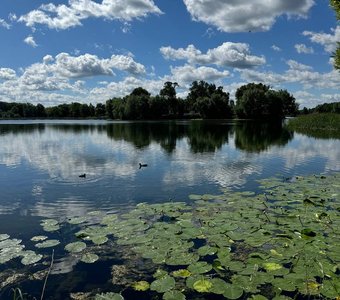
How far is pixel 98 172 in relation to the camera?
2095cm

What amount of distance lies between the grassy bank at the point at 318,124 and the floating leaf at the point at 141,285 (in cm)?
5011

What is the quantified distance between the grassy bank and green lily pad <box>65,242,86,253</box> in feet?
161

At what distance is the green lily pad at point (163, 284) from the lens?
6.54 meters

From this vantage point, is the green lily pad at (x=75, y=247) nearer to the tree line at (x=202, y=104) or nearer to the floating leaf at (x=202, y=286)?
the floating leaf at (x=202, y=286)

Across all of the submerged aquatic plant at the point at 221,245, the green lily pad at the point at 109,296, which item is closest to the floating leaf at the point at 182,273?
the submerged aquatic plant at the point at 221,245

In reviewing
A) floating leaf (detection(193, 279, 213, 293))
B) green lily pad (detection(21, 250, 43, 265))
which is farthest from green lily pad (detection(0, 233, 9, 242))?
floating leaf (detection(193, 279, 213, 293))

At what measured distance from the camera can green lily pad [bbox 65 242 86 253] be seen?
28.3 feet

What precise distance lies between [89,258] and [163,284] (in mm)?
2341

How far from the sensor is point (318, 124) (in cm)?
6294

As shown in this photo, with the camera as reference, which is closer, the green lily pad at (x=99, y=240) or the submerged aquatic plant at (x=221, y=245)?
the submerged aquatic plant at (x=221, y=245)

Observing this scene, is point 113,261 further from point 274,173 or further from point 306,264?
point 274,173

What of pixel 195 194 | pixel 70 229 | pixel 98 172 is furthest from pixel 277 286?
pixel 98 172

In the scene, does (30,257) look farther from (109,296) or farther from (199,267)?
(199,267)

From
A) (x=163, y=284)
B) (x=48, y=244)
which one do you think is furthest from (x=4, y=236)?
(x=163, y=284)
